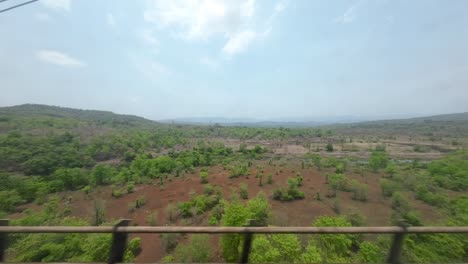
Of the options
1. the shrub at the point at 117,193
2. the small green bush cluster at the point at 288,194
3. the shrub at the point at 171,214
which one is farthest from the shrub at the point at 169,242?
the shrub at the point at 117,193

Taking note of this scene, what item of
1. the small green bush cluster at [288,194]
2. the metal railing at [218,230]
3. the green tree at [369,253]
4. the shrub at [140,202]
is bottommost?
the shrub at [140,202]

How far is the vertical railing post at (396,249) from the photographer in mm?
2801

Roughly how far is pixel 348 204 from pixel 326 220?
53.5 ft

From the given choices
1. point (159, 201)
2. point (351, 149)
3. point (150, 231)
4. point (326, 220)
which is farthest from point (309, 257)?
point (351, 149)

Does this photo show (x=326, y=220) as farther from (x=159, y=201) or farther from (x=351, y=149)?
(x=351, y=149)

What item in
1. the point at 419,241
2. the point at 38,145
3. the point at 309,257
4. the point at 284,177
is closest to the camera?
the point at 419,241

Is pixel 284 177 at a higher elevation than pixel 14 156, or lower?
lower

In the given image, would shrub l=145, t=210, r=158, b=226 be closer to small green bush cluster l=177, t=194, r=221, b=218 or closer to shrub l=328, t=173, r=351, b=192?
small green bush cluster l=177, t=194, r=221, b=218

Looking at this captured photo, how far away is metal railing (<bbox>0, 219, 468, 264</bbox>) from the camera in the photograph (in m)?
2.62

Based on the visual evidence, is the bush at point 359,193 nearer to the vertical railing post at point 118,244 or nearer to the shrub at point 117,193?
the vertical railing post at point 118,244

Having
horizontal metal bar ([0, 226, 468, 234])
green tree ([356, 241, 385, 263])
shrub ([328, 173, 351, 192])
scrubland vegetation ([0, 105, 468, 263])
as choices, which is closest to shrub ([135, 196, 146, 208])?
scrubland vegetation ([0, 105, 468, 263])

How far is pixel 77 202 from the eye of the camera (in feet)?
97.8

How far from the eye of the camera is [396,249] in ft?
9.37

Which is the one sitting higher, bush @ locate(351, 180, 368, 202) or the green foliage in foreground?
the green foliage in foreground
